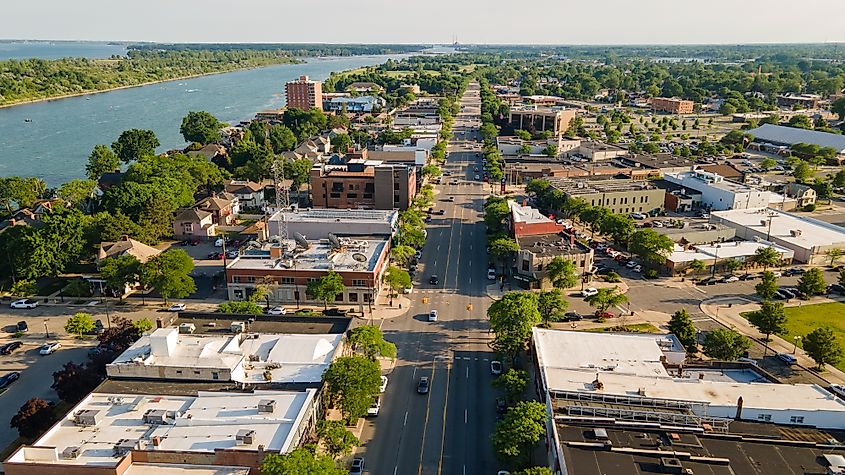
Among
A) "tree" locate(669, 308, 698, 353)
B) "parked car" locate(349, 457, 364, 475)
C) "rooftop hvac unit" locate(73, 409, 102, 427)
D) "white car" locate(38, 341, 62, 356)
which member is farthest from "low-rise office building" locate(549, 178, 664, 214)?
"rooftop hvac unit" locate(73, 409, 102, 427)

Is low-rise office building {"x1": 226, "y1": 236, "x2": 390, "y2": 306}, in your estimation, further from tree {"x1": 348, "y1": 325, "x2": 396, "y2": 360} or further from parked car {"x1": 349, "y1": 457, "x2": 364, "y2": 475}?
parked car {"x1": 349, "y1": 457, "x2": 364, "y2": 475}

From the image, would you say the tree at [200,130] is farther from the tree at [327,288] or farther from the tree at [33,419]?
the tree at [33,419]

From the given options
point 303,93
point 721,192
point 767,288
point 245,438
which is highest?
point 303,93

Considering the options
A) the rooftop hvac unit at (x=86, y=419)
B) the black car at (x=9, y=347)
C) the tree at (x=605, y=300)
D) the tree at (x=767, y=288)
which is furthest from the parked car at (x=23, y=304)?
the tree at (x=767, y=288)

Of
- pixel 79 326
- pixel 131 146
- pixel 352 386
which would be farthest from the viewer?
pixel 131 146

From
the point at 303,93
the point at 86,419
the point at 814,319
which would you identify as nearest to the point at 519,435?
the point at 86,419

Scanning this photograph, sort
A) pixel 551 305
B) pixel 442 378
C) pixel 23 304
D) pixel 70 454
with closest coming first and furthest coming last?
pixel 70 454 → pixel 442 378 → pixel 551 305 → pixel 23 304

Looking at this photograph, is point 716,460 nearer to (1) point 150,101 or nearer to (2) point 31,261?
(2) point 31,261

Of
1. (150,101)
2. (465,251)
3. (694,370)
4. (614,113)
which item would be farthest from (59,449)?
(150,101)

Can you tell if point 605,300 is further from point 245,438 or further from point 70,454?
point 70,454
